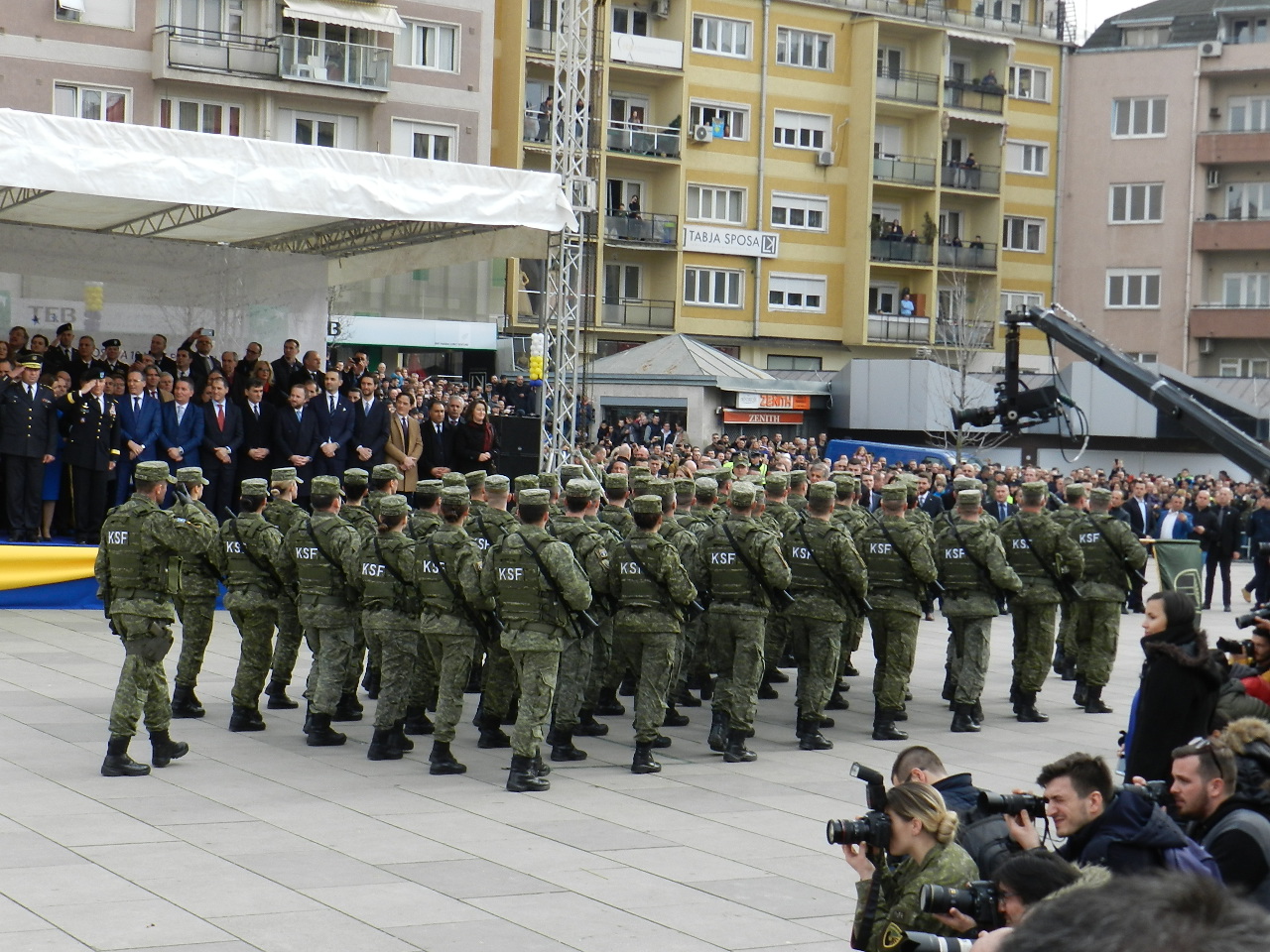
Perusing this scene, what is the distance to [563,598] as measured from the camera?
1031cm

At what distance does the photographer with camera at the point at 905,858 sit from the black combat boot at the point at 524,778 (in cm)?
542

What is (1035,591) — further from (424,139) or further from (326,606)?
(424,139)

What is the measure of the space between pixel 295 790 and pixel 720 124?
40.1 meters

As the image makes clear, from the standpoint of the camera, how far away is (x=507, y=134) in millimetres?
44750

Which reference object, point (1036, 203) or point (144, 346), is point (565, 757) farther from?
point (1036, 203)

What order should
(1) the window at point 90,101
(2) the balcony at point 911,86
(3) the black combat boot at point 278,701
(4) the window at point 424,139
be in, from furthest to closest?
1. (2) the balcony at point 911,86
2. (4) the window at point 424,139
3. (1) the window at point 90,101
4. (3) the black combat boot at point 278,701

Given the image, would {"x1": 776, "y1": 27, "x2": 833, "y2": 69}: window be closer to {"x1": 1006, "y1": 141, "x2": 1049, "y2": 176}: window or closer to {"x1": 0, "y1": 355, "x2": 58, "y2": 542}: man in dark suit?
{"x1": 1006, "y1": 141, "x2": 1049, "y2": 176}: window

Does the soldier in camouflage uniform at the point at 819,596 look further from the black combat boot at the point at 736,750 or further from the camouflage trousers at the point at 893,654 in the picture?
the black combat boot at the point at 736,750

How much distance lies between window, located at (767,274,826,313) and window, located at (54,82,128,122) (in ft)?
71.9

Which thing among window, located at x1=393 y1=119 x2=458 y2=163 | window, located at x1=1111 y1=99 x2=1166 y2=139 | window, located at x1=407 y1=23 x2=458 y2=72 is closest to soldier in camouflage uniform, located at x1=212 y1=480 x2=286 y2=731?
window, located at x1=393 y1=119 x2=458 y2=163

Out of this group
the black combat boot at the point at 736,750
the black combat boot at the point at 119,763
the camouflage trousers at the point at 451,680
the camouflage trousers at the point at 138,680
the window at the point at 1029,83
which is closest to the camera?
the camouflage trousers at the point at 138,680

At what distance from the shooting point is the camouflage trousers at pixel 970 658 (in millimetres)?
12984

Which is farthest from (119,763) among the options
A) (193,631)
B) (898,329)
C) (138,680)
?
(898,329)

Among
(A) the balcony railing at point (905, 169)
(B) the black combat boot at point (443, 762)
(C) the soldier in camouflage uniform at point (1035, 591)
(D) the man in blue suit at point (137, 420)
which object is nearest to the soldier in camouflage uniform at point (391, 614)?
(B) the black combat boot at point (443, 762)
